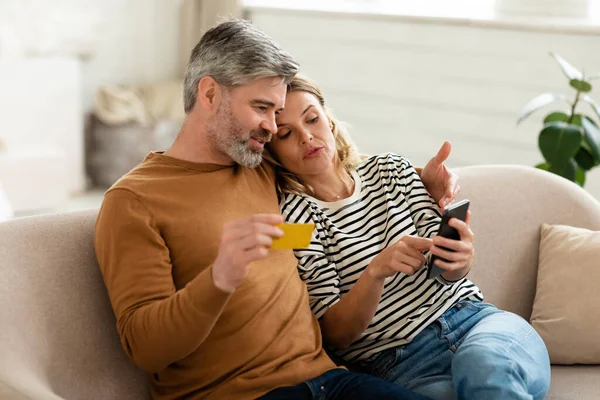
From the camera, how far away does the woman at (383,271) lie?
166 cm

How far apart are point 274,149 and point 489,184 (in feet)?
2.15

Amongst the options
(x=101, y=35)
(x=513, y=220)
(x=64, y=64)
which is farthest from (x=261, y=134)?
(x=101, y=35)

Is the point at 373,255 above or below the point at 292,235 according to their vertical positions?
below

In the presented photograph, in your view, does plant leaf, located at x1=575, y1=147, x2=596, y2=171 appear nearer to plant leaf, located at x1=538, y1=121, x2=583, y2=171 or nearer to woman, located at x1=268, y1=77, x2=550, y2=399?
plant leaf, located at x1=538, y1=121, x2=583, y2=171

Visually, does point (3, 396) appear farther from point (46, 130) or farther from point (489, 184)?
point (46, 130)

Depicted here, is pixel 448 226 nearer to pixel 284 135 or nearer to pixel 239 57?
pixel 284 135

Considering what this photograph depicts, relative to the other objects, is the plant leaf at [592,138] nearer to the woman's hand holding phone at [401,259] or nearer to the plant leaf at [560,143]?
the plant leaf at [560,143]

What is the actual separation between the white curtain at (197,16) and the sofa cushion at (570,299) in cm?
330

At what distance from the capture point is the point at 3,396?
1.37 meters

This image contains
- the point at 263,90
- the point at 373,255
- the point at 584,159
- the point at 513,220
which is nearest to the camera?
the point at 263,90

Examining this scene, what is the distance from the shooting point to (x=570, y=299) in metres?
2.00

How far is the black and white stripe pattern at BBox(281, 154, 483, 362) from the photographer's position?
1771mm

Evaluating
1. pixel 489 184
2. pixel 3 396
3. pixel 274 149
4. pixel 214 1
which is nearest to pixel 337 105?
pixel 214 1

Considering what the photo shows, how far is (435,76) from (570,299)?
2.30 metres
